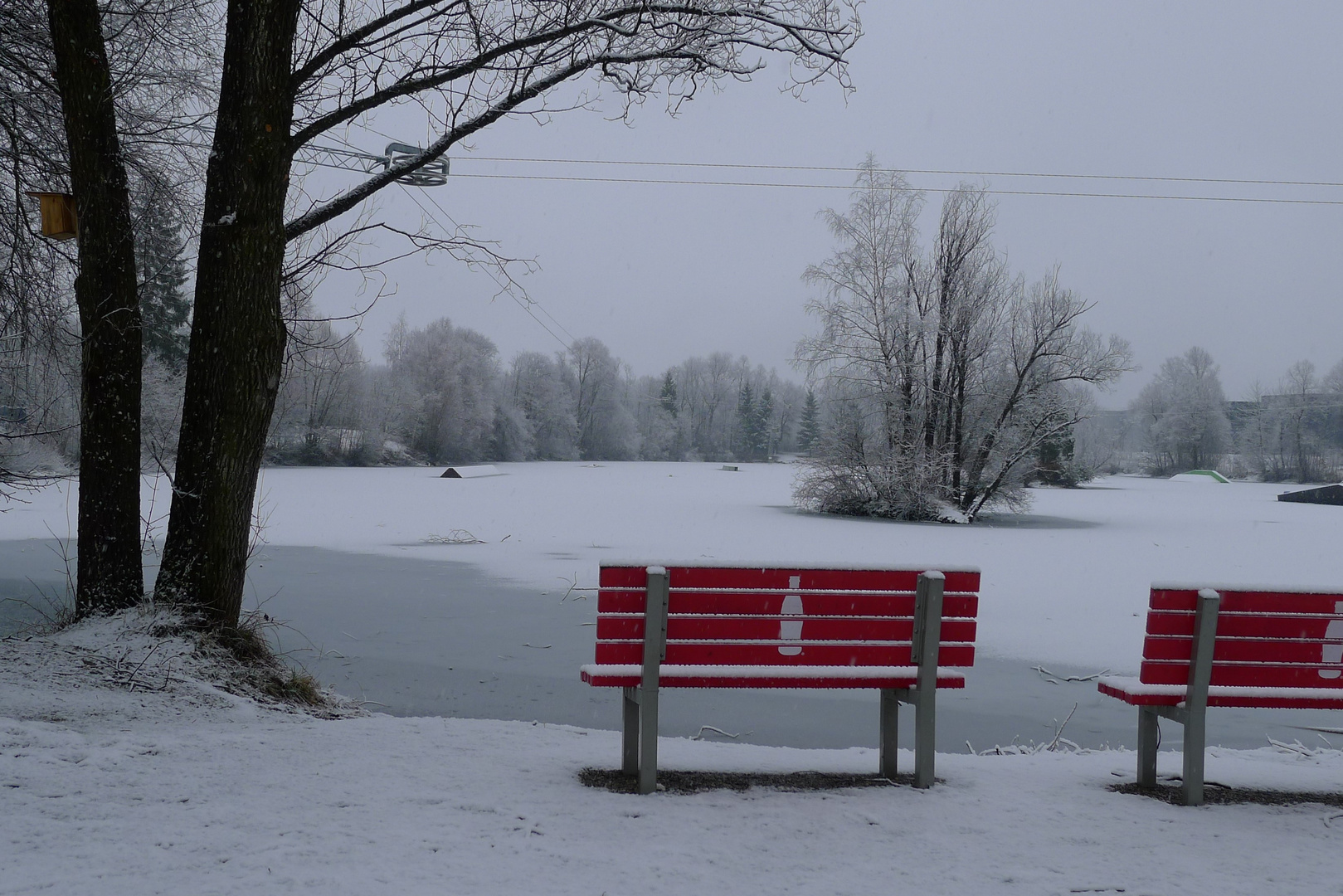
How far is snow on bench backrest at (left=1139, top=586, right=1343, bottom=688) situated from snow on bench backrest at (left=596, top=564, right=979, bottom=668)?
749mm

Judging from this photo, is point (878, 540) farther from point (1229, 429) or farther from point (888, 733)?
point (1229, 429)

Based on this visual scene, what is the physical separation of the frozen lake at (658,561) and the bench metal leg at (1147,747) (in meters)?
1.30

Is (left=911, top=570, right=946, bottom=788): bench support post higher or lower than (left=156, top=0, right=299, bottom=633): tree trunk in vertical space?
lower

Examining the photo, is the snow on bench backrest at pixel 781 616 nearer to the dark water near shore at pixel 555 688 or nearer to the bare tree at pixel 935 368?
the dark water near shore at pixel 555 688

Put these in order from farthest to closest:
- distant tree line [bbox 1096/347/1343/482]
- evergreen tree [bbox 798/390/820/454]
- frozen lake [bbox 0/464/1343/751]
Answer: evergreen tree [bbox 798/390/820/454] < distant tree line [bbox 1096/347/1343/482] < frozen lake [bbox 0/464/1343/751]

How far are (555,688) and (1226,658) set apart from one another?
14.4 ft

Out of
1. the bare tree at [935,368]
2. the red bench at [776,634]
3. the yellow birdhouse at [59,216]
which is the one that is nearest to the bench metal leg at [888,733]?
the red bench at [776,634]

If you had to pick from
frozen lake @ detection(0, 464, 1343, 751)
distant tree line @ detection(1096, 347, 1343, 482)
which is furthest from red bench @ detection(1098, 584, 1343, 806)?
distant tree line @ detection(1096, 347, 1343, 482)

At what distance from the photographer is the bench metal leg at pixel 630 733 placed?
3842 mm

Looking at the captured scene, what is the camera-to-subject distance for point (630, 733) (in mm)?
3859

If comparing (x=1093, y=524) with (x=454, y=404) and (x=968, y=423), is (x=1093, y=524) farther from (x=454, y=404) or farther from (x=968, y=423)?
(x=454, y=404)

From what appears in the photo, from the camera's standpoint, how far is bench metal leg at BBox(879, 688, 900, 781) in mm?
4004

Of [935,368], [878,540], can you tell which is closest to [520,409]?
[935,368]

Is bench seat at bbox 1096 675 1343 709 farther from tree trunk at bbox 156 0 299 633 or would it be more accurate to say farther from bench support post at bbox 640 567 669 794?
tree trunk at bbox 156 0 299 633
